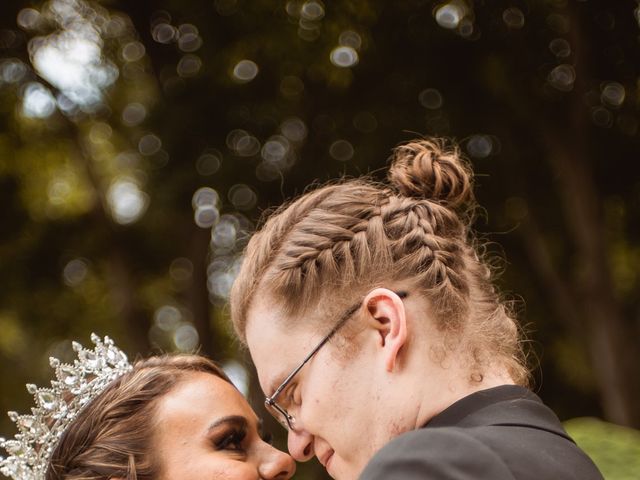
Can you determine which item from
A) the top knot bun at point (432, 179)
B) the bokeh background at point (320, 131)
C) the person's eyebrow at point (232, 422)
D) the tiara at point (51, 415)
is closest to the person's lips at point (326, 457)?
the person's eyebrow at point (232, 422)

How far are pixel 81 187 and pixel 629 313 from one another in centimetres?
1029

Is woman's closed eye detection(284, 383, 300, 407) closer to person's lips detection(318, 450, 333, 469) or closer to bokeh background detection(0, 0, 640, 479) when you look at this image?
person's lips detection(318, 450, 333, 469)

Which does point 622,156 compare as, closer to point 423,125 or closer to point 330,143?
point 423,125

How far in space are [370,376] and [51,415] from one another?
6.39 ft

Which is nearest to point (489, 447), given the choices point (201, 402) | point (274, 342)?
point (274, 342)

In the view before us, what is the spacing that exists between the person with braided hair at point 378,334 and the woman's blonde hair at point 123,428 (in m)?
0.86

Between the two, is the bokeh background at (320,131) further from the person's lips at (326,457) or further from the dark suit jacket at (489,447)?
the dark suit jacket at (489,447)

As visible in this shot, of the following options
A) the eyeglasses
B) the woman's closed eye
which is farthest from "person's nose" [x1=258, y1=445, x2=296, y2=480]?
the woman's closed eye

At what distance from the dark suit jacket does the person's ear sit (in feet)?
0.70

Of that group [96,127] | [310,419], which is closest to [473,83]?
[96,127]

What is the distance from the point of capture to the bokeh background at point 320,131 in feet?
31.7

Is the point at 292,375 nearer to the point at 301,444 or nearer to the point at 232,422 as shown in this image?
the point at 301,444

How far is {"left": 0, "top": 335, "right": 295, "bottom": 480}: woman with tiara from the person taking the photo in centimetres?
325

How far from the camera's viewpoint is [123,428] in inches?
133
